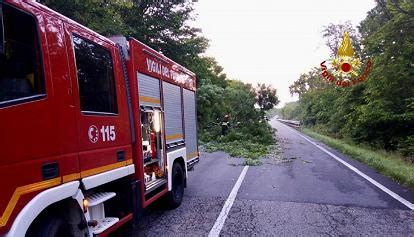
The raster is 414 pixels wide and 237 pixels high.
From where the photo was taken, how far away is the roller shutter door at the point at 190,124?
28.2 feet

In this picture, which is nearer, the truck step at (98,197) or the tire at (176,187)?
the truck step at (98,197)

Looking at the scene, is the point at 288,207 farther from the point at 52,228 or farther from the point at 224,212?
the point at 52,228

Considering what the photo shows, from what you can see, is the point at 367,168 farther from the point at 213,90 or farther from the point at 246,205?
the point at 213,90

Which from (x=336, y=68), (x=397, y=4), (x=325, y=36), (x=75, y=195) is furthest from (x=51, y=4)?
(x=325, y=36)

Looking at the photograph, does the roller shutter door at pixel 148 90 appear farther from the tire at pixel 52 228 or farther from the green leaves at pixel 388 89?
the green leaves at pixel 388 89

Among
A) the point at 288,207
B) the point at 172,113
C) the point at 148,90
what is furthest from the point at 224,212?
the point at 148,90

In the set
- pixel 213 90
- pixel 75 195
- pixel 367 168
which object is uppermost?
pixel 213 90

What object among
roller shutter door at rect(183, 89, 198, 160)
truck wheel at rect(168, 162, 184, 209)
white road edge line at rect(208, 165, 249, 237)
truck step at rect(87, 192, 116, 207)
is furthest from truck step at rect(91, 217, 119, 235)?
roller shutter door at rect(183, 89, 198, 160)

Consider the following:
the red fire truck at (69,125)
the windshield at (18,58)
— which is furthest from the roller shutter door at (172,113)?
the windshield at (18,58)

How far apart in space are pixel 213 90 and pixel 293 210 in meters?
16.8

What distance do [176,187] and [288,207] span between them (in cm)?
233

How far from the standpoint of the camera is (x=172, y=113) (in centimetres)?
751

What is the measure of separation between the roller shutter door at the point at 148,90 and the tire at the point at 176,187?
164cm

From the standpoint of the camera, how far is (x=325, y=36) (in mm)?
40312
